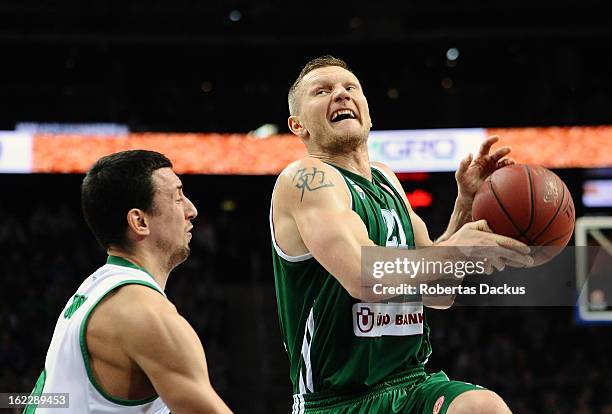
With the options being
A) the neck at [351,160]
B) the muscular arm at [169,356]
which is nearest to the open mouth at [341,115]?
the neck at [351,160]

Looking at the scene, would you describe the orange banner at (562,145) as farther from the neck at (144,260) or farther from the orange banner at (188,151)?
the neck at (144,260)

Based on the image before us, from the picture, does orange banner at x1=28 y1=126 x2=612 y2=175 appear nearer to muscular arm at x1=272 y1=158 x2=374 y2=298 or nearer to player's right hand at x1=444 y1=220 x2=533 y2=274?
muscular arm at x1=272 y1=158 x2=374 y2=298

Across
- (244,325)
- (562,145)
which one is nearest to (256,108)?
(244,325)

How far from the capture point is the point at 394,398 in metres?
3.13

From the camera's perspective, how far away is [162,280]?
2701mm

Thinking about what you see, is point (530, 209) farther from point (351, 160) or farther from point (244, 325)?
point (244, 325)

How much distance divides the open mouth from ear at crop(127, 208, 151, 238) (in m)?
1.12

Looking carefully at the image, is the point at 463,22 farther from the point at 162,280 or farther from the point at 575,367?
the point at 162,280

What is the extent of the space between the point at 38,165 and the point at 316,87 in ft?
31.0

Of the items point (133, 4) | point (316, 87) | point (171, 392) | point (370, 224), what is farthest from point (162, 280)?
point (133, 4)

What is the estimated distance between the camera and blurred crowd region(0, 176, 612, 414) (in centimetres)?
1120

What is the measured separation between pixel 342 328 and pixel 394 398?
0.31 m

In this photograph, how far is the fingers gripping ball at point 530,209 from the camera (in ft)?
10.0

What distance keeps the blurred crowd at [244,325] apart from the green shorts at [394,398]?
8012 millimetres
